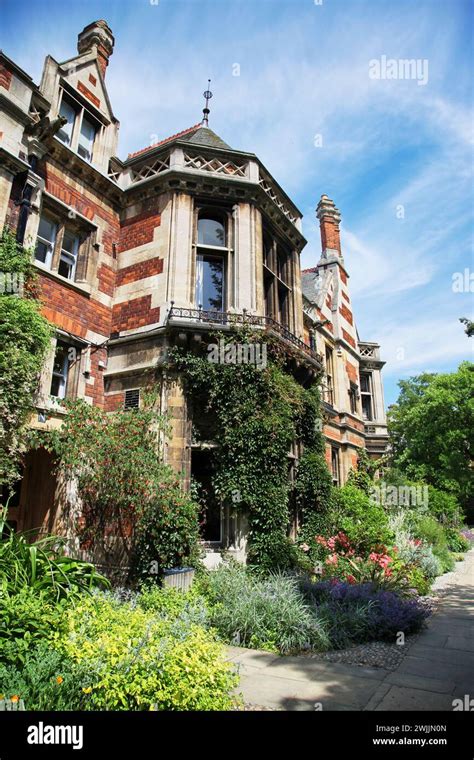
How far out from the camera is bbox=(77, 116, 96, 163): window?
11.7m

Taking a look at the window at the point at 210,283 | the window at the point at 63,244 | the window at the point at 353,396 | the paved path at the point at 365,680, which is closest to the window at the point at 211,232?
the window at the point at 210,283

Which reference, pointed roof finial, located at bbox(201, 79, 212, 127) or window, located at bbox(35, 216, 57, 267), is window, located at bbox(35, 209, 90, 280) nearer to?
window, located at bbox(35, 216, 57, 267)

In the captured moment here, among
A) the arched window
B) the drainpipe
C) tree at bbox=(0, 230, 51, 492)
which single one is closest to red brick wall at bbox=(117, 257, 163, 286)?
the arched window

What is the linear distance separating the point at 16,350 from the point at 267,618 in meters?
6.03

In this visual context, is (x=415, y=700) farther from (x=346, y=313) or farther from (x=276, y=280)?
(x=346, y=313)

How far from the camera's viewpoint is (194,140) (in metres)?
12.8

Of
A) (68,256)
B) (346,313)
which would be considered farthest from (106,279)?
(346,313)

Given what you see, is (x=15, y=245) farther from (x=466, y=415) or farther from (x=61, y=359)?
(x=466, y=415)

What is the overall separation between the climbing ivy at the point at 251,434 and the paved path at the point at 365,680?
12.1ft

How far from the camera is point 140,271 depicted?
11398mm

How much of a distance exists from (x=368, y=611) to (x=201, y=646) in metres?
3.43

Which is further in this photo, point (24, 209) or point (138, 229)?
point (138, 229)

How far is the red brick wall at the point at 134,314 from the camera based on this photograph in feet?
35.1

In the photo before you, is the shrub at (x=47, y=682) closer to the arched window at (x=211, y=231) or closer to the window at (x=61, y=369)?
the window at (x=61, y=369)
